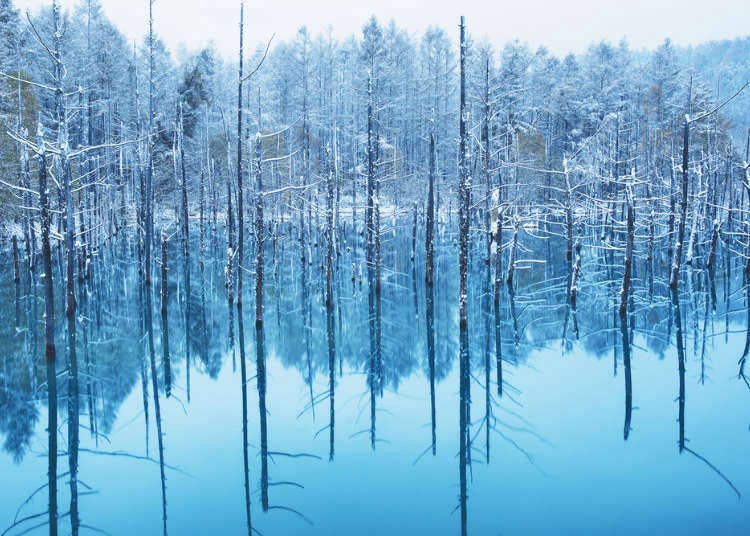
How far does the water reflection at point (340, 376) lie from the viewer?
944 cm

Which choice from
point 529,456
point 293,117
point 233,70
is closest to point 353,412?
point 529,456

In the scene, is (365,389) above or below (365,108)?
below

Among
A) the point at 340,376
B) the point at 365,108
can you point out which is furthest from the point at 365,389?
the point at 365,108

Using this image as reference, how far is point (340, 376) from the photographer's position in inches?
583

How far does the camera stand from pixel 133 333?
61.5ft

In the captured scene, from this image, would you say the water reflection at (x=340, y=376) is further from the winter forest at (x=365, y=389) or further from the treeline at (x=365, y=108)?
the treeline at (x=365, y=108)

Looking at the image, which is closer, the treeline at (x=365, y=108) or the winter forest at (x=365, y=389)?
the winter forest at (x=365, y=389)

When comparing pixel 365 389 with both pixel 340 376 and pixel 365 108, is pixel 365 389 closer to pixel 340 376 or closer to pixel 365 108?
pixel 340 376

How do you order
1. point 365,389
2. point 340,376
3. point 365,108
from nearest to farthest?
point 365,389 < point 340,376 < point 365,108

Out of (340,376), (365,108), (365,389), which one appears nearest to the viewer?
(365,389)

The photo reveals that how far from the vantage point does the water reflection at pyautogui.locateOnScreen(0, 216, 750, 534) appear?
31.0ft

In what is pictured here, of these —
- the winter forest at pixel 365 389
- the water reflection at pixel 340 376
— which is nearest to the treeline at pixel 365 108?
the winter forest at pixel 365 389

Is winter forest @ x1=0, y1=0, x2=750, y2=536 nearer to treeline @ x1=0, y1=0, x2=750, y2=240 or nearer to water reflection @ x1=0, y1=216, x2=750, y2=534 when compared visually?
water reflection @ x1=0, y1=216, x2=750, y2=534

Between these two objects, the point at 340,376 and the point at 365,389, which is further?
the point at 340,376
